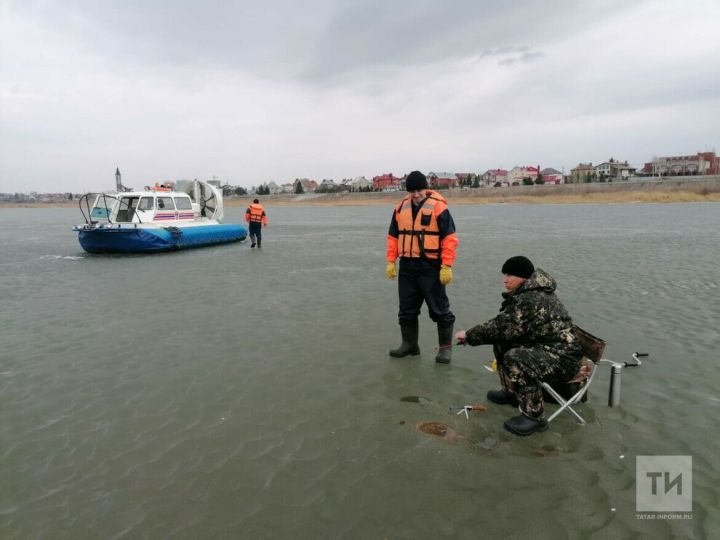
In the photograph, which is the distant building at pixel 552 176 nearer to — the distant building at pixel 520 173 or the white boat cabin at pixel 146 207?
the distant building at pixel 520 173

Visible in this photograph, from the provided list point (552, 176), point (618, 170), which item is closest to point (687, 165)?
point (618, 170)

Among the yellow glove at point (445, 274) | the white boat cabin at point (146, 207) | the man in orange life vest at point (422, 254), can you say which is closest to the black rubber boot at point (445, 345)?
the man in orange life vest at point (422, 254)

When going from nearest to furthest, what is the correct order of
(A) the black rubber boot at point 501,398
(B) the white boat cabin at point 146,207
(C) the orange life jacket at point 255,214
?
(A) the black rubber boot at point 501,398, (B) the white boat cabin at point 146,207, (C) the orange life jacket at point 255,214

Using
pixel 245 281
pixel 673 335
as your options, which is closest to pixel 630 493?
pixel 673 335

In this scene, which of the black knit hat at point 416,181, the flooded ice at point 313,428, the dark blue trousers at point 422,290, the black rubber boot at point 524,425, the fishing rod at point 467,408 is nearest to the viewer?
the flooded ice at point 313,428

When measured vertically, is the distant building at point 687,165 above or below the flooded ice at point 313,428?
above

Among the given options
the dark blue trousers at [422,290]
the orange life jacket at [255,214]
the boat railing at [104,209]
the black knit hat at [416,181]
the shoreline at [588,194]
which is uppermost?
the black knit hat at [416,181]

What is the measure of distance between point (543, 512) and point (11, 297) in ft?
36.6

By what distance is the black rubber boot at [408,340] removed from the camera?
5875 millimetres

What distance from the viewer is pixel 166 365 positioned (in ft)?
18.7

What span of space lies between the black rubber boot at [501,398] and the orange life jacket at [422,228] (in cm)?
168

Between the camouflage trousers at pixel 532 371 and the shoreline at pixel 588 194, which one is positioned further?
the shoreline at pixel 588 194

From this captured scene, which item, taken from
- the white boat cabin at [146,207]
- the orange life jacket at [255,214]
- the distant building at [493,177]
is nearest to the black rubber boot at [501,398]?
the orange life jacket at [255,214]

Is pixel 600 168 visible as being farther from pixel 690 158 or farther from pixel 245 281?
pixel 245 281
